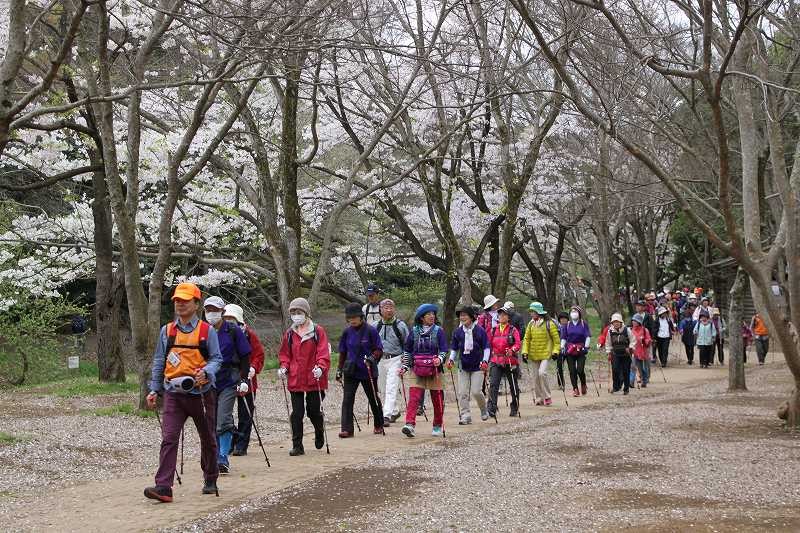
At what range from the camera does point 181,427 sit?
27.5ft

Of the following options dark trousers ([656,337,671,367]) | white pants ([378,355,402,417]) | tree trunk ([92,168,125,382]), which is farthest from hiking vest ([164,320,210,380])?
dark trousers ([656,337,671,367])

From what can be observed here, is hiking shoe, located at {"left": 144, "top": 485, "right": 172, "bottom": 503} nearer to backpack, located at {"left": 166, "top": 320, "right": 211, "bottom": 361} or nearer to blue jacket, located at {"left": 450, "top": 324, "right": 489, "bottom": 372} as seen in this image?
A: backpack, located at {"left": 166, "top": 320, "right": 211, "bottom": 361}

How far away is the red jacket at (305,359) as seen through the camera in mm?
11266

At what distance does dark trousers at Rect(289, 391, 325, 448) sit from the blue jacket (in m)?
3.20

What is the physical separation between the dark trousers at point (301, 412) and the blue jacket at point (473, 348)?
3202 millimetres

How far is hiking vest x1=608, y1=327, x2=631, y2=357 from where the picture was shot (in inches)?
755

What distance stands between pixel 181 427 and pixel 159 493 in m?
0.60

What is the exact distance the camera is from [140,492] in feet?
28.7

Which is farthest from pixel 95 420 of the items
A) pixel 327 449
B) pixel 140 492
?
pixel 140 492

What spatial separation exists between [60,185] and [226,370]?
17570 millimetres

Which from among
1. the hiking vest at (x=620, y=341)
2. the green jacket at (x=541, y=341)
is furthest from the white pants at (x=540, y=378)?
the hiking vest at (x=620, y=341)

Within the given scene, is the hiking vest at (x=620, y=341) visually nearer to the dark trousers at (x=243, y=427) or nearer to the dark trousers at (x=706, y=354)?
the dark trousers at (x=706, y=354)

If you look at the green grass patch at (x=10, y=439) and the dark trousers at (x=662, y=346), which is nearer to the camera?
the green grass patch at (x=10, y=439)

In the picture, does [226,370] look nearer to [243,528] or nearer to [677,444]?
[243,528]
